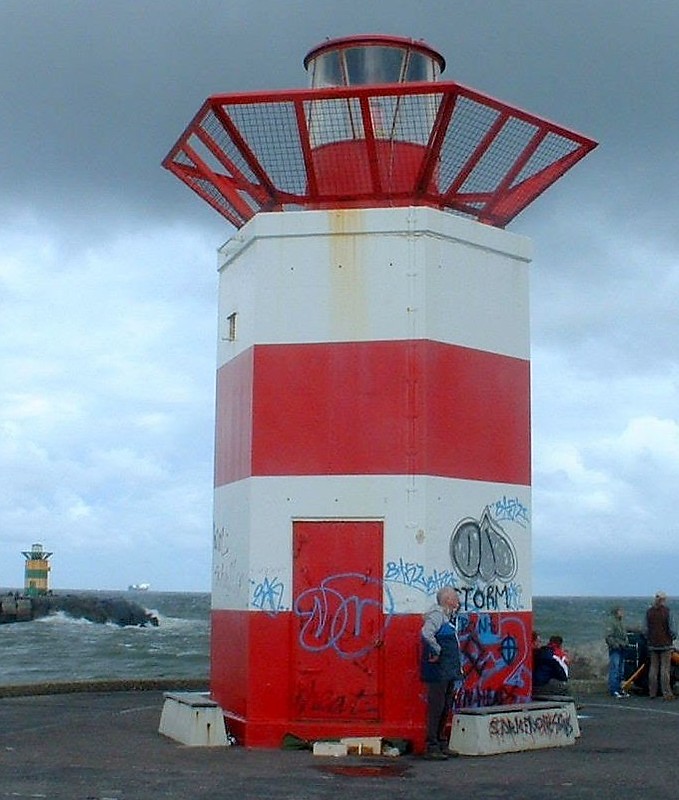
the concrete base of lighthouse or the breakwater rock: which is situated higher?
the concrete base of lighthouse

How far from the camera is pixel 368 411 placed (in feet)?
45.4

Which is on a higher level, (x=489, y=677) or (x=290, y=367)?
(x=290, y=367)

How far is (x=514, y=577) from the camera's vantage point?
14.6 m

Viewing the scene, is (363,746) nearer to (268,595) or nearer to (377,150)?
(268,595)

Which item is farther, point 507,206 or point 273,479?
point 507,206

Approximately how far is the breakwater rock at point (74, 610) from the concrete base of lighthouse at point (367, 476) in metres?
84.9

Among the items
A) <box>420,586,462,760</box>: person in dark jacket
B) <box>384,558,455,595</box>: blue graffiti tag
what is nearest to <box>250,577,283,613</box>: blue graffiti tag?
<box>384,558,455,595</box>: blue graffiti tag

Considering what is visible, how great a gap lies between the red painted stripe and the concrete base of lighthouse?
0.06 feet

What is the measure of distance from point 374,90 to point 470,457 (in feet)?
14.4

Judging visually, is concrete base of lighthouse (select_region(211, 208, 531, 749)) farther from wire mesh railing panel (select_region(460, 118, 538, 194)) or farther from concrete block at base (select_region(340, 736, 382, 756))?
wire mesh railing panel (select_region(460, 118, 538, 194))

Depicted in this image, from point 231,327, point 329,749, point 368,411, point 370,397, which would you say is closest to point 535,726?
point 329,749

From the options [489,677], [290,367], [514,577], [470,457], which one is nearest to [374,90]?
[290,367]

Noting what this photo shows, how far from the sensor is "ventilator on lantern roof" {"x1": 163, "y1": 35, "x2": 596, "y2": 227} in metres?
13.8

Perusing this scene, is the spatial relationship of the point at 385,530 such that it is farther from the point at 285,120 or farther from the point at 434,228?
the point at 285,120
